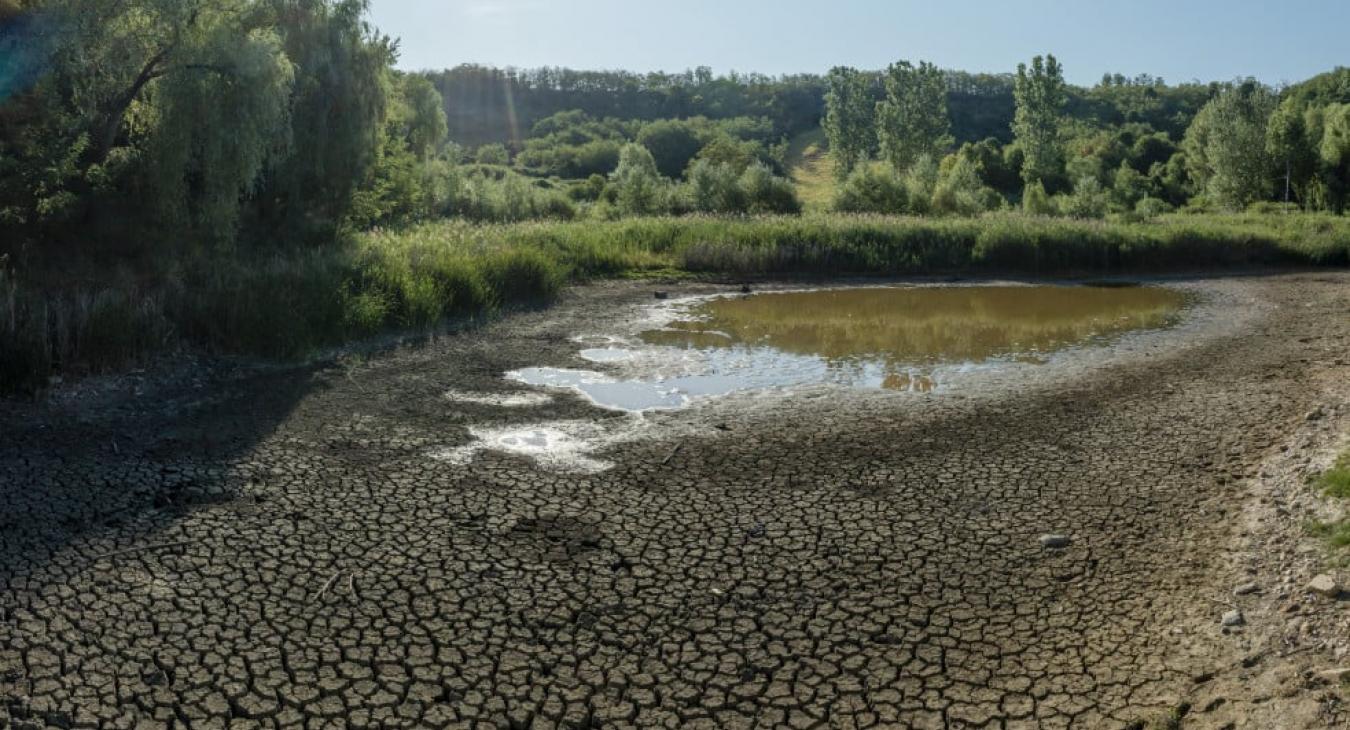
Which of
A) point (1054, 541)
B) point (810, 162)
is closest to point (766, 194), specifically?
point (1054, 541)

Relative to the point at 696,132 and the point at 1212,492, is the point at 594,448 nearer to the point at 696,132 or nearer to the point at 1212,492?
the point at 1212,492

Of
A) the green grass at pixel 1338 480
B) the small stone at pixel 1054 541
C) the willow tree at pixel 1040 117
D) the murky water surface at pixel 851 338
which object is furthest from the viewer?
the willow tree at pixel 1040 117

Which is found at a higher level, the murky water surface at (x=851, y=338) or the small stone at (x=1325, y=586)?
the murky water surface at (x=851, y=338)

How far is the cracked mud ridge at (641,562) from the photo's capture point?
4629 millimetres

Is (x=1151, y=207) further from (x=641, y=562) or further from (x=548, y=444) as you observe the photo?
(x=641, y=562)

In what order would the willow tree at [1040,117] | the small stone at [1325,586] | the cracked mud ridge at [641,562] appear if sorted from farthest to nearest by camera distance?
the willow tree at [1040,117] < the small stone at [1325,586] < the cracked mud ridge at [641,562]

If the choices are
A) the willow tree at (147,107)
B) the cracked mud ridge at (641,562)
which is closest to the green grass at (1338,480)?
the cracked mud ridge at (641,562)

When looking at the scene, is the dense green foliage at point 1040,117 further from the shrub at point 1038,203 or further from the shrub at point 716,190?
the shrub at point 716,190

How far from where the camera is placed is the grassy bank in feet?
35.9

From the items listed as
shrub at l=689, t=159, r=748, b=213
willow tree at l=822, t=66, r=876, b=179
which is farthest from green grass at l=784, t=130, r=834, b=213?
shrub at l=689, t=159, r=748, b=213

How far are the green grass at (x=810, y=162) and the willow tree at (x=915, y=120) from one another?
6141mm

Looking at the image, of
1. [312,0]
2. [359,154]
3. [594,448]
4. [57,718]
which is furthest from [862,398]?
[312,0]

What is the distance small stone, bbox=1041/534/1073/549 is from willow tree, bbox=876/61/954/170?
2299 inches

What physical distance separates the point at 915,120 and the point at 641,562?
2393 inches
